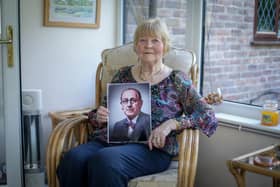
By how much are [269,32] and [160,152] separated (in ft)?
2.89

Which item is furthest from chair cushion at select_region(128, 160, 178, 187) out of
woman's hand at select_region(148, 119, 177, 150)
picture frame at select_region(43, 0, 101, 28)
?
picture frame at select_region(43, 0, 101, 28)

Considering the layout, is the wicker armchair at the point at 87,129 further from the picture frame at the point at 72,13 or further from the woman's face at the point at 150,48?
the picture frame at the point at 72,13

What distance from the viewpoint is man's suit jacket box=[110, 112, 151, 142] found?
195 cm

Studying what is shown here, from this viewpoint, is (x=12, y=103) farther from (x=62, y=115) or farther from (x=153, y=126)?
(x=153, y=126)

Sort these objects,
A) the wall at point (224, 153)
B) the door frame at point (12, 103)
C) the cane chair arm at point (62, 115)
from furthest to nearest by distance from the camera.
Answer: the cane chair arm at point (62, 115) → the door frame at point (12, 103) → the wall at point (224, 153)

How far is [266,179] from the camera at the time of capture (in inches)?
81.9

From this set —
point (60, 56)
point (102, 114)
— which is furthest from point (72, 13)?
point (102, 114)

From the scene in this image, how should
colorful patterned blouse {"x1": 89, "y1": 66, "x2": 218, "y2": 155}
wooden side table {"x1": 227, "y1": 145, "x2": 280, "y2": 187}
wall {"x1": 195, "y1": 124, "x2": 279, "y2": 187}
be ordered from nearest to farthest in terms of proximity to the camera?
wooden side table {"x1": 227, "y1": 145, "x2": 280, "y2": 187}
colorful patterned blouse {"x1": 89, "y1": 66, "x2": 218, "y2": 155}
wall {"x1": 195, "y1": 124, "x2": 279, "y2": 187}

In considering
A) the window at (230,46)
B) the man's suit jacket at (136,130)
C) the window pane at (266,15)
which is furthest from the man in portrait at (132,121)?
the window pane at (266,15)

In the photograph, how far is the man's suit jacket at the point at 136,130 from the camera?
6.41ft

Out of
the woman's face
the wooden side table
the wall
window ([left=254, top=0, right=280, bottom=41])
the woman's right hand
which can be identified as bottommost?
the wall

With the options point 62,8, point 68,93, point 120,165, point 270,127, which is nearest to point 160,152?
point 120,165

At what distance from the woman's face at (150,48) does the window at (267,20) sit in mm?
596

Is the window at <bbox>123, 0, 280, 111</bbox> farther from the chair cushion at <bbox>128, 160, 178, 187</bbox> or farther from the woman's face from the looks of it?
the chair cushion at <bbox>128, 160, 178, 187</bbox>
